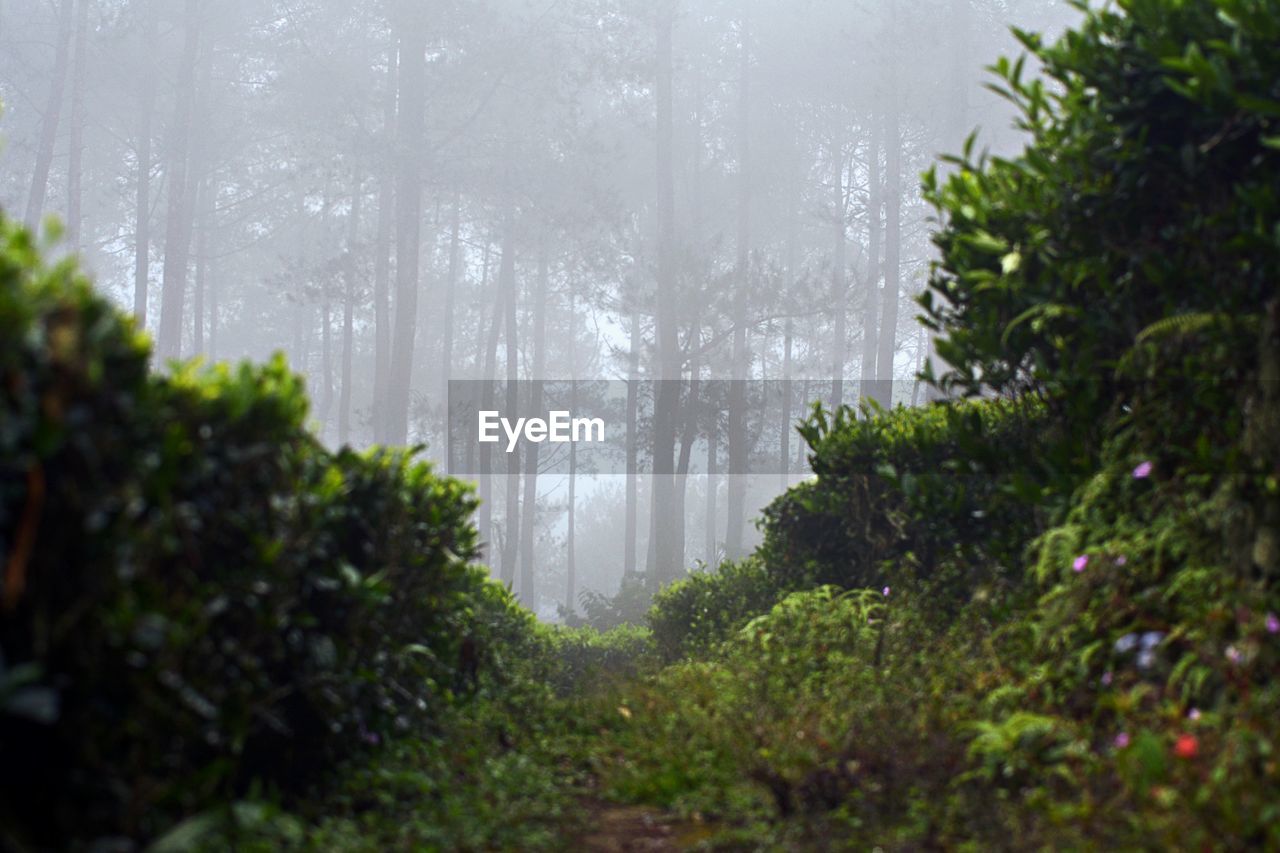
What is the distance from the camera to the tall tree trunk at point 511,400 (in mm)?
29062

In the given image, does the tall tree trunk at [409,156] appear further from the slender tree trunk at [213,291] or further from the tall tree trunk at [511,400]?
the slender tree trunk at [213,291]

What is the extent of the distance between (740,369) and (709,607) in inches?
863

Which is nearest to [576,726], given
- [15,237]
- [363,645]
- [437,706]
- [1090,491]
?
[437,706]

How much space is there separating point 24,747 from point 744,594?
24.5ft

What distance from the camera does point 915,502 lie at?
21.2 feet

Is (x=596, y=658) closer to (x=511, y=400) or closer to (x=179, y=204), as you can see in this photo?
(x=511, y=400)

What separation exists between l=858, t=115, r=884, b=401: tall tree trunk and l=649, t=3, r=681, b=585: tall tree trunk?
5.01 metres

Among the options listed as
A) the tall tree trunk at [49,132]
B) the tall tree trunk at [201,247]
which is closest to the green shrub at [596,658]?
the tall tree trunk at [49,132]

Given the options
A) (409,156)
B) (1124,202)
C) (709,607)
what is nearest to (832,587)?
(709,607)

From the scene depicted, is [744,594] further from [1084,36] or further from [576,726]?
[1084,36]

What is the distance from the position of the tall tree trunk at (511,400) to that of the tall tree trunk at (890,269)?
373 inches

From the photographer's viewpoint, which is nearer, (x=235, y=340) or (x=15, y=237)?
(x=15, y=237)

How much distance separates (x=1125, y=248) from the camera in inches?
187

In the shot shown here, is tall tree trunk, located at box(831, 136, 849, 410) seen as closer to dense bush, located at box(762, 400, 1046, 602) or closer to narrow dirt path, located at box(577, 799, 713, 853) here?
dense bush, located at box(762, 400, 1046, 602)
